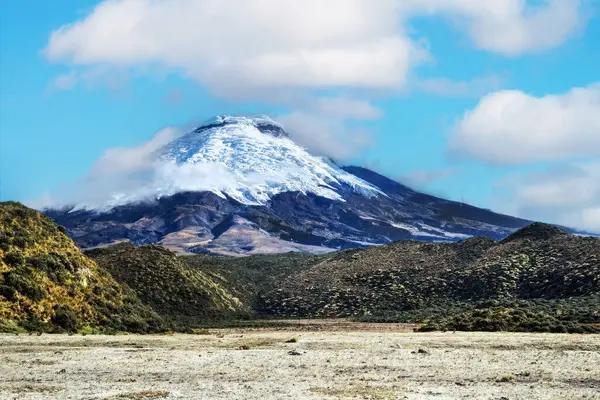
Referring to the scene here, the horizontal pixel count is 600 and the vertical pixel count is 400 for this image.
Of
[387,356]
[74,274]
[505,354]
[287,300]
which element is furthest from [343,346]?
[287,300]

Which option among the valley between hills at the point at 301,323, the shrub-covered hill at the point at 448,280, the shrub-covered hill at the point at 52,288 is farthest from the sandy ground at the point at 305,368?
the shrub-covered hill at the point at 448,280

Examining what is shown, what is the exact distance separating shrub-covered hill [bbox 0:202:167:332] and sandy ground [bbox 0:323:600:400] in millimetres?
5219

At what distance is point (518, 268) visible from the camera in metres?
84.8

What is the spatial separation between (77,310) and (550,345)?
2692 cm

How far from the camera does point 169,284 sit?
254 feet

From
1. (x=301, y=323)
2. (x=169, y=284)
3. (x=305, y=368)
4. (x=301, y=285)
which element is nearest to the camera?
(x=305, y=368)

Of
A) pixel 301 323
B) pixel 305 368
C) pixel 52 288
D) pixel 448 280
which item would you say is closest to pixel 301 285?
pixel 448 280

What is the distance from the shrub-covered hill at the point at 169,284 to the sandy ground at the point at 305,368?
30.1m

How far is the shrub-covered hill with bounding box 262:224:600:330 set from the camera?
2913 inches

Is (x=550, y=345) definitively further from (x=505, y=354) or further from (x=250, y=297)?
(x=250, y=297)

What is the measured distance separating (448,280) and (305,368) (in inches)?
2288

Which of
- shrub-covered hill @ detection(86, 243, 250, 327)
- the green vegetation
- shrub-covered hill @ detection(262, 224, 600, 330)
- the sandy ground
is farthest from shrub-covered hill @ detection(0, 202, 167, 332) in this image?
shrub-covered hill @ detection(262, 224, 600, 330)

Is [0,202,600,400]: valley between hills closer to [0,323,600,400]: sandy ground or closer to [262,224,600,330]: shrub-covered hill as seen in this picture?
[0,323,600,400]: sandy ground

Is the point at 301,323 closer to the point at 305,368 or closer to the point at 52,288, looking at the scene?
the point at 52,288
